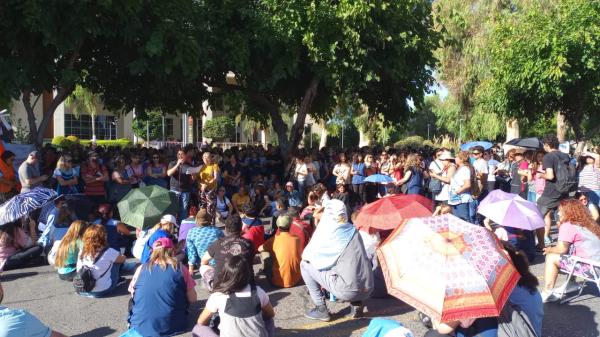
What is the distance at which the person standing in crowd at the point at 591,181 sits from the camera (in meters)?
9.59

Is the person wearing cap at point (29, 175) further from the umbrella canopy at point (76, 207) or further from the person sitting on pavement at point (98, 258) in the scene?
the person sitting on pavement at point (98, 258)

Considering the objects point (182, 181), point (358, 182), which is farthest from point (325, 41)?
point (182, 181)

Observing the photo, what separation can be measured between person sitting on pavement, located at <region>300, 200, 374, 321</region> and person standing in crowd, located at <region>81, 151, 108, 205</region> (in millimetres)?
6080

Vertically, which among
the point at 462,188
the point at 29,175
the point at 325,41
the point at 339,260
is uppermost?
the point at 325,41

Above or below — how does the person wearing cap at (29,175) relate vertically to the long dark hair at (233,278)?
above

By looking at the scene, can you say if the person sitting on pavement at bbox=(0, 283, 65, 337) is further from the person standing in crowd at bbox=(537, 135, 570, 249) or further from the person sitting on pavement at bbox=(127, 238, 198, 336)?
the person standing in crowd at bbox=(537, 135, 570, 249)

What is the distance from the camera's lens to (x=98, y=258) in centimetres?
616

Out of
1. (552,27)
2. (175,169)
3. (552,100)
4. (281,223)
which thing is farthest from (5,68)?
(552,100)

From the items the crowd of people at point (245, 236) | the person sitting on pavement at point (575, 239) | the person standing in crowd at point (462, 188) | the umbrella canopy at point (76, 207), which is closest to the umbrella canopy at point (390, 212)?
the crowd of people at point (245, 236)

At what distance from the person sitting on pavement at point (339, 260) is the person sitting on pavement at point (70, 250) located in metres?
2.96

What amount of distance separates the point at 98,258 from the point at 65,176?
4010mm

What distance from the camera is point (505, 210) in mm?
6566

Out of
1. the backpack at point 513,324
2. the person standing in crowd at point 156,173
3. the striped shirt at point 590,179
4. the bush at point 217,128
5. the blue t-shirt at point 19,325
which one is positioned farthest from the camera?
the bush at point 217,128

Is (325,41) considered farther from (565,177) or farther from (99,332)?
(99,332)
